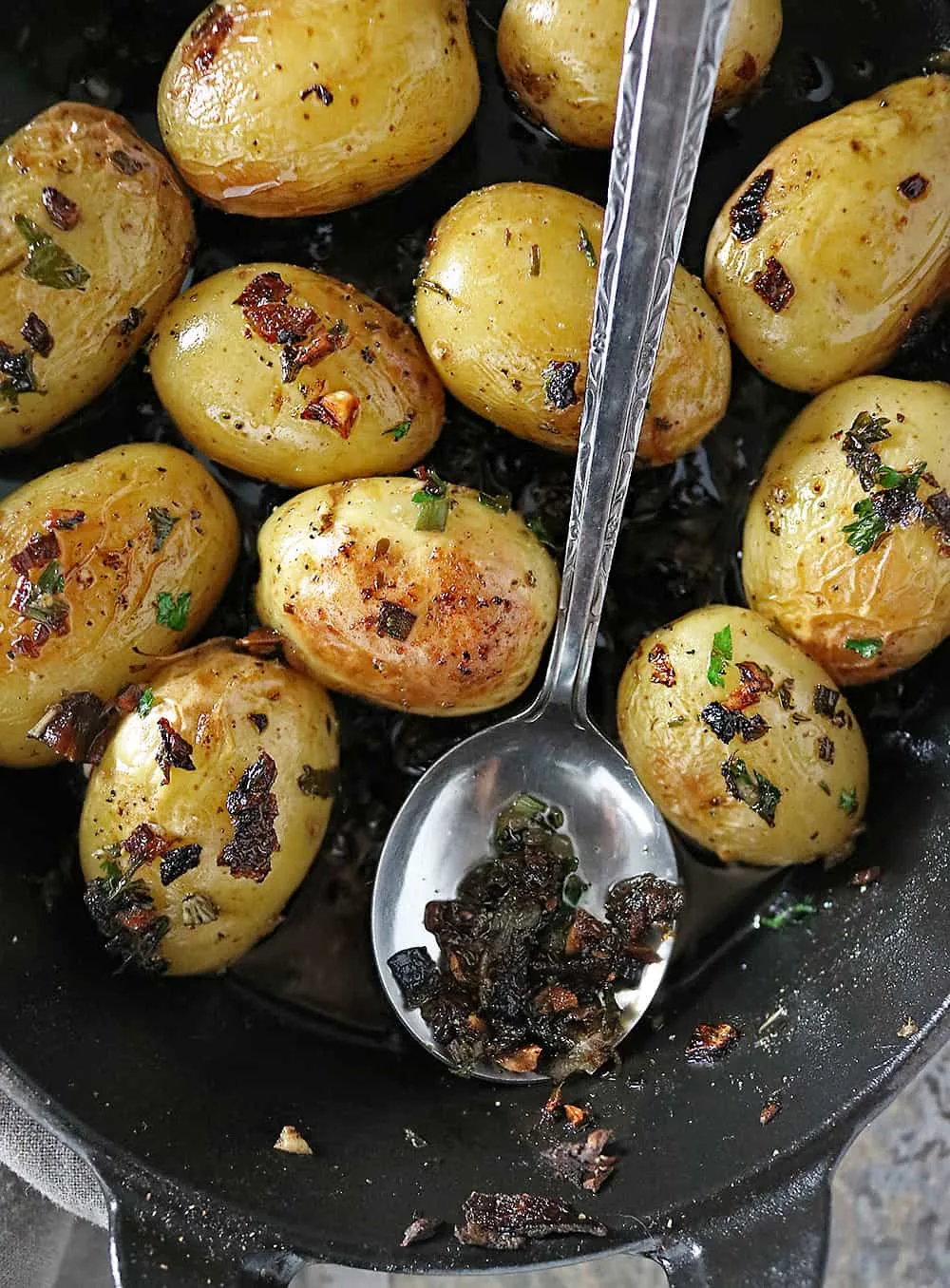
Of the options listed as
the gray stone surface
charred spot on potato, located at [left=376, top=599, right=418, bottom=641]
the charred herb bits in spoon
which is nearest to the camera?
charred spot on potato, located at [left=376, top=599, right=418, bottom=641]

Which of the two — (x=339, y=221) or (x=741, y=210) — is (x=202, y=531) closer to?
(x=339, y=221)

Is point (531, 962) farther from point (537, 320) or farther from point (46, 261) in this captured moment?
point (46, 261)

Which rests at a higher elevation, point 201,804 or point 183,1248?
point 201,804

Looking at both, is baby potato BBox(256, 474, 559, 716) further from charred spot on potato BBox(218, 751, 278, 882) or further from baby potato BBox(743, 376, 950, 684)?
baby potato BBox(743, 376, 950, 684)

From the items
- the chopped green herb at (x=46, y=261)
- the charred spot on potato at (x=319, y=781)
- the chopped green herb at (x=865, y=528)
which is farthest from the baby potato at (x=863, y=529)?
the chopped green herb at (x=46, y=261)

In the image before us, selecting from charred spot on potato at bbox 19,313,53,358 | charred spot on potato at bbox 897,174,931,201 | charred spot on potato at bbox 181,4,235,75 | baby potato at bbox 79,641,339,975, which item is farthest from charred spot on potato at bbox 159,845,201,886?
charred spot on potato at bbox 897,174,931,201

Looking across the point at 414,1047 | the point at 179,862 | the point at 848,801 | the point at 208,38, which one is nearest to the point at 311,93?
the point at 208,38
